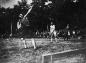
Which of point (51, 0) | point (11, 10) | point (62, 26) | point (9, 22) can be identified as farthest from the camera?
point (11, 10)

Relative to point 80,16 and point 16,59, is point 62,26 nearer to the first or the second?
point 80,16

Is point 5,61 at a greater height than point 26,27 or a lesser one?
lesser

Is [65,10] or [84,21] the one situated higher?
[65,10]

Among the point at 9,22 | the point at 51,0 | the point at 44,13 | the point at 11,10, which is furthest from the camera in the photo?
the point at 11,10

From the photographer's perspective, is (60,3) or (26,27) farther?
(26,27)

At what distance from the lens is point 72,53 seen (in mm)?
6453

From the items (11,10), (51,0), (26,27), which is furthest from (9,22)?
(51,0)

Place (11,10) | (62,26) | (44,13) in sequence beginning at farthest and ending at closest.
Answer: (11,10) → (44,13) → (62,26)

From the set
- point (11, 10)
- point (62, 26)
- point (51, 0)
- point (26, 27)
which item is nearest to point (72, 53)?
point (62, 26)

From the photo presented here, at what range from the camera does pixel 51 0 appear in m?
6.76

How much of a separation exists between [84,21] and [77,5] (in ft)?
2.32

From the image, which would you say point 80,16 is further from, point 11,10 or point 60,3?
point 11,10

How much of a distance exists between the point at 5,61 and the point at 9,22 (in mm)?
15577

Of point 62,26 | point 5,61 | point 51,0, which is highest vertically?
point 51,0
